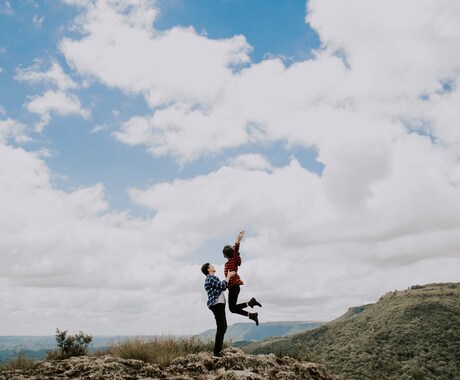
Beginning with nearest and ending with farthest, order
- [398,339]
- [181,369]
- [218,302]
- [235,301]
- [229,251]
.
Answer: [181,369] < [218,302] < [235,301] < [229,251] < [398,339]

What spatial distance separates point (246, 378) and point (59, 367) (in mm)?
3206

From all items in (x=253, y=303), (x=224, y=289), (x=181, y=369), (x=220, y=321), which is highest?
(x=224, y=289)

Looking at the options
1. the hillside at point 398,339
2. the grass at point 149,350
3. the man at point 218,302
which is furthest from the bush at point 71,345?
the hillside at point 398,339

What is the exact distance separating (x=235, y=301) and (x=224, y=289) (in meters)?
0.77

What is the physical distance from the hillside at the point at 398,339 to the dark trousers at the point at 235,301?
2774 centimetres

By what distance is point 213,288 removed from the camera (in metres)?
8.99

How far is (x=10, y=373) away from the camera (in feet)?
23.3

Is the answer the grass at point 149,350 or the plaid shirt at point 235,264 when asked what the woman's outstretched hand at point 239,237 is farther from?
the grass at point 149,350

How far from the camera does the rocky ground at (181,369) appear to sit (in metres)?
6.91

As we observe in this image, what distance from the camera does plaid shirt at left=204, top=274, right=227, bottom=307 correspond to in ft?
29.3

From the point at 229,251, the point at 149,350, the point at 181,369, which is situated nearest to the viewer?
the point at 181,369

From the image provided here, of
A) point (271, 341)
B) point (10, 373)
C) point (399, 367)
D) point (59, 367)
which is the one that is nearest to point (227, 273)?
point (59, 367)

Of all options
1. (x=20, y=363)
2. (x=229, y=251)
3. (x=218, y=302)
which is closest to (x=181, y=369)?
(x=218, y=302)

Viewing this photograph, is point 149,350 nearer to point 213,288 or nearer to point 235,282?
point 213,288
